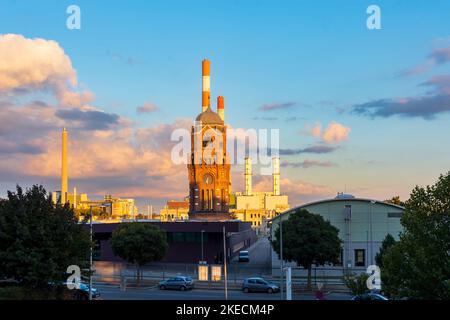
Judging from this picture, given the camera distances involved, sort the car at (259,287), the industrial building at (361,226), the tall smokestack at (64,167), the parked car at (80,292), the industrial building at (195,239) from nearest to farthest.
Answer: the parked car at (80,292) < the car at (259,287) < the industrial building at (361,226) < the industrial building at (195,239) < the tall smokestack at (64,167)

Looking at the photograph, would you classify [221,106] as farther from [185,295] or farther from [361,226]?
[185,295]

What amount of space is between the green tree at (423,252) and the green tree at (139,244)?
34.9 meters

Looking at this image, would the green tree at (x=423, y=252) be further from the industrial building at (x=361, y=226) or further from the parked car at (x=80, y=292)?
the industrial building at (x=361, y=226)

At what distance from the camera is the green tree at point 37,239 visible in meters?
30.0

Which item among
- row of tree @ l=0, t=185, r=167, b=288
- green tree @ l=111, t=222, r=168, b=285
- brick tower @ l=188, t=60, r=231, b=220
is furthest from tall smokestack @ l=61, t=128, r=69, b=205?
row of tree @ l=0, t=185, r=167, b=288

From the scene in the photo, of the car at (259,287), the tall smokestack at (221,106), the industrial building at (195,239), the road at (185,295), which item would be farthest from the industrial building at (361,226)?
the tall smokestack at (221,106)

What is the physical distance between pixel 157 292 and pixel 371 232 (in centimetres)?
2678

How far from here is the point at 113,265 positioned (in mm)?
71688

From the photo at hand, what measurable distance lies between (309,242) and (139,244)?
1777 centimetres

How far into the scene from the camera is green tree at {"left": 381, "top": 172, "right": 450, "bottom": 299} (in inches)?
891

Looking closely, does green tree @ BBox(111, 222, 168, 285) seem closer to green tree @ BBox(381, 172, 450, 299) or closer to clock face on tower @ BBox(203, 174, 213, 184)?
green tree @ BBox(381, 172, 450, 299)

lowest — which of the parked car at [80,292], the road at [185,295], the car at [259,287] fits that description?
the road at [185,295]

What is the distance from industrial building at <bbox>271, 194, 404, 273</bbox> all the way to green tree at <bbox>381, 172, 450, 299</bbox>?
38.0 metres
